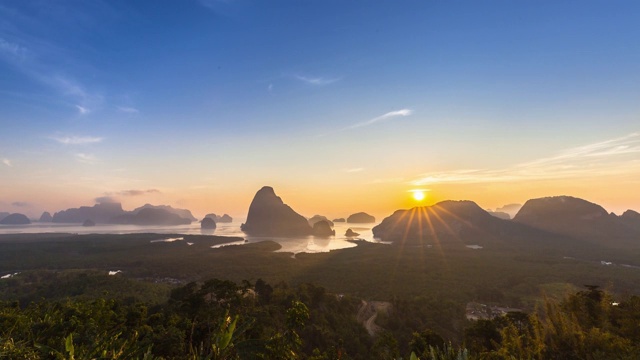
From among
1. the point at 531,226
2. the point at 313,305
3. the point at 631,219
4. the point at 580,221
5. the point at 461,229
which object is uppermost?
the point at 580,221

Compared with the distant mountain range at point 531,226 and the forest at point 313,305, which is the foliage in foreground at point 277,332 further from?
the distant mountain range at point 531,226

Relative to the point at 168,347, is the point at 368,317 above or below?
below

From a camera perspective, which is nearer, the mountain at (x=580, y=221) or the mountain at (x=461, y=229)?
the mountain at (x=580, y=221)

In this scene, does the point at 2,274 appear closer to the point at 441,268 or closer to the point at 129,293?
the point at 129,293

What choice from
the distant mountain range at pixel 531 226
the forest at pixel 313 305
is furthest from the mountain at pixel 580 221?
the forest at pixel 313 305

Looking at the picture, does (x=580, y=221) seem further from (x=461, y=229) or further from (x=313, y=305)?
(x=313, y=305)

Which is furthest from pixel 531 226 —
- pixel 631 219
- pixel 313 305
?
pixel 313 305

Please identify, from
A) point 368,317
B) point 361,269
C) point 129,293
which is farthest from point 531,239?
point 129,293

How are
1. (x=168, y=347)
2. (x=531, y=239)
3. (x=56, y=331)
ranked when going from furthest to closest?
(x=531, y=239) → (x=56, y=331) → (x=168, y=347)
